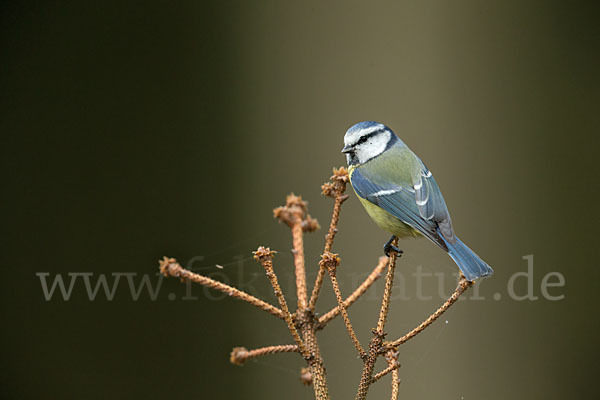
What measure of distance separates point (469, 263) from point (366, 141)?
175 mm

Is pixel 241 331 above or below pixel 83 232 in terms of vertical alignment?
below

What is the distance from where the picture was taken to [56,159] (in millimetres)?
972

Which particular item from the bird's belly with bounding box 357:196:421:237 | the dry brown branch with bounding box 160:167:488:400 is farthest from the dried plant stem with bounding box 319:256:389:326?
the bird's belly with bounding box 357:196:421:237

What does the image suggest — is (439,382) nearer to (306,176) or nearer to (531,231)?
(531,231)

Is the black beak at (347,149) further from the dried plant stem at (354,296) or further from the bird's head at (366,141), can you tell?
the dried plant stem at (354,296)

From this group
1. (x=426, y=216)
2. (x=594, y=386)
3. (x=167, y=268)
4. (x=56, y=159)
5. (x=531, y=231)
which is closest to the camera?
(x=167, y=268)

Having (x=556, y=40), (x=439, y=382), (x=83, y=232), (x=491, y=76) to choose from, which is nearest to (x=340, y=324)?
(x=439, y=382)

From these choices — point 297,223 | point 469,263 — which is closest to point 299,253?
point 297,223

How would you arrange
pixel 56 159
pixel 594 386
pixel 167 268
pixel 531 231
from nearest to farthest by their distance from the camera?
pixel 167 268 → pixel 56 159 → pixel 594 386 → pixel 531 231

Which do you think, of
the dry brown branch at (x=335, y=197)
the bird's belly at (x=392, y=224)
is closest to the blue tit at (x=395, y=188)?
the bird's belly at (x=392, y=224)

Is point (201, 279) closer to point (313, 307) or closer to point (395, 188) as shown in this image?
point (313, 307)

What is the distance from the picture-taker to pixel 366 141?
561 mm

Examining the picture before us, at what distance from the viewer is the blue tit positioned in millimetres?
522

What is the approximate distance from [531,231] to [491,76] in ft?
1.13
